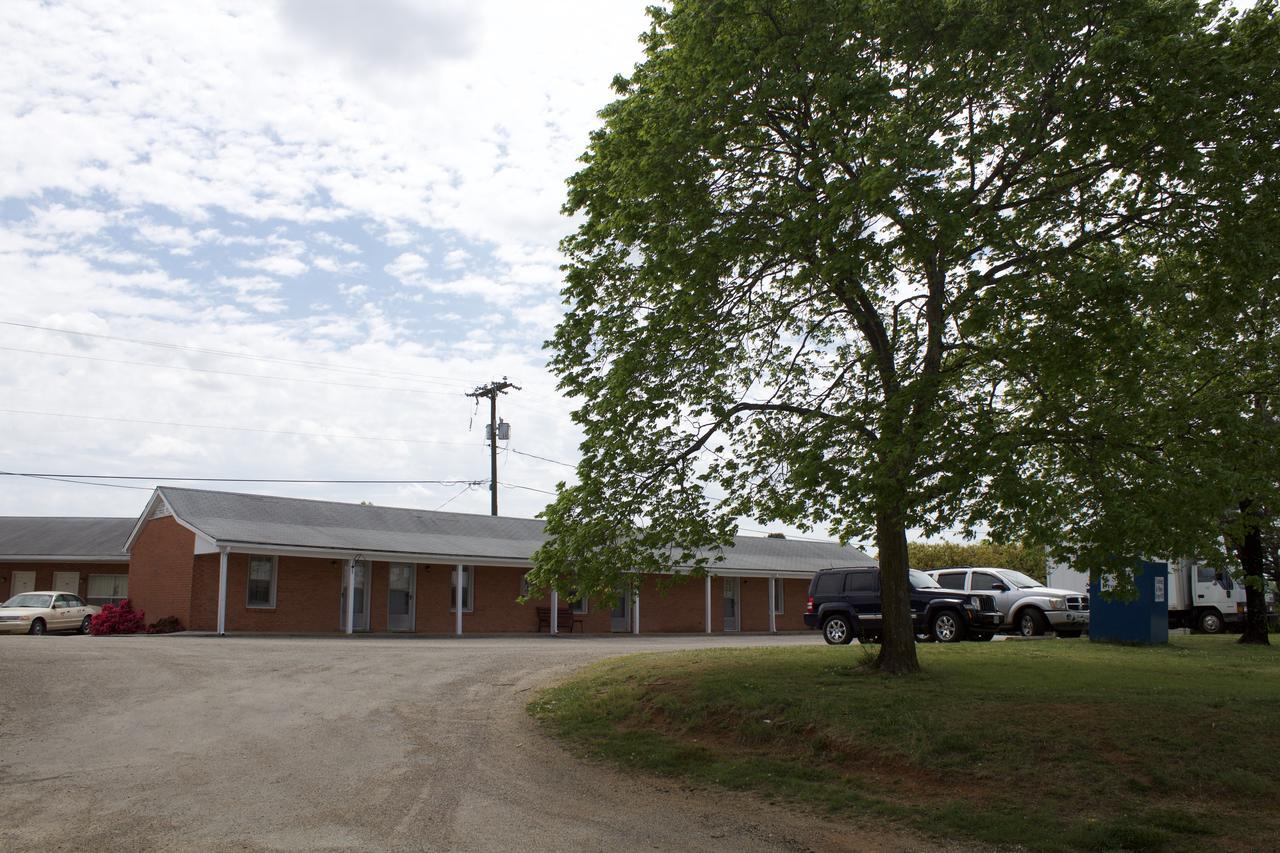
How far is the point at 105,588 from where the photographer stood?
37.6 metres

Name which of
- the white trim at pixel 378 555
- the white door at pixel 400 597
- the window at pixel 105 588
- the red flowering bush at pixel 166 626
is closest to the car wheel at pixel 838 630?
the white trim at pixel 378 555

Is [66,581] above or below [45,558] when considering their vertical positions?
below

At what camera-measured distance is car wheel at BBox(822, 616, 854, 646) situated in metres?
22.7

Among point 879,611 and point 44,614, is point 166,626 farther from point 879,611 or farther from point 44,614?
point 879,611

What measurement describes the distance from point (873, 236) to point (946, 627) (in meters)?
13.4

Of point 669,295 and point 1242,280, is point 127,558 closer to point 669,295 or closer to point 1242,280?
point 669,295

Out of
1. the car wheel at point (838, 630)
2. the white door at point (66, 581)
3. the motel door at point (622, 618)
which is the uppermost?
the white door at point (66, 581)

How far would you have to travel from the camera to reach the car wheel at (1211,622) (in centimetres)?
3000

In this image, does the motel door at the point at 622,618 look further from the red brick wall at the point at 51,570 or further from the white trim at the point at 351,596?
the red brick wall at the point at 51,570

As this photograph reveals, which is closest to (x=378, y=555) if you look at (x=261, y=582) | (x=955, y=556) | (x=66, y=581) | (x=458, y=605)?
(x=458, y=605)

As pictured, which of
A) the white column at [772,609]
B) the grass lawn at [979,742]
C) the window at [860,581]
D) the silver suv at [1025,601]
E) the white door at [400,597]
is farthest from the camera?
the white column at [772,609]

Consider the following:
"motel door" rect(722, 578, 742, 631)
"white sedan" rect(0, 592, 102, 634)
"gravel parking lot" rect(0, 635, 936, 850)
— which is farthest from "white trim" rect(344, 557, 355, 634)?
"motel door" rect(722, 578, 742, 631)

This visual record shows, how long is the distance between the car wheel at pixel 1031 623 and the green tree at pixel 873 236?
12785 millimetres

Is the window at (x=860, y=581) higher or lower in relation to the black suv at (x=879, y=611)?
higher
